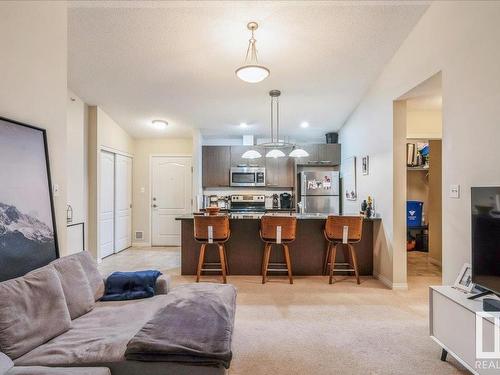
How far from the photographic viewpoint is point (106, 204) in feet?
18.4

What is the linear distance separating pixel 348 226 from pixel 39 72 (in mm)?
3609

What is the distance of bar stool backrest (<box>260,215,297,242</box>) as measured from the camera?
3.85m

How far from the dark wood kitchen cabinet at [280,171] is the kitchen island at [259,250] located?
2.18 meters

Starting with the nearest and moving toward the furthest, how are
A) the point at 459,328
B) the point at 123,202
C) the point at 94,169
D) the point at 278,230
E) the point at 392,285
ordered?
the point at 459,328
the point at 392,285
the point at 278,230
the point at 94,169
the point at 123,202

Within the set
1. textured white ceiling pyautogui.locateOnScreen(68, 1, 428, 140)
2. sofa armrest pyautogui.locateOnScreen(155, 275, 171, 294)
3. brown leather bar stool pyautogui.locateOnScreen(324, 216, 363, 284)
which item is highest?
textured white ceiling pyautogui.locateOnScreen(68, 1, 428, 140)

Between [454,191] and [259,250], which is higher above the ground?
[454,191]

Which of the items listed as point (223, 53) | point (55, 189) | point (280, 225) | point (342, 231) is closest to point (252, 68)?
point (223, 53)

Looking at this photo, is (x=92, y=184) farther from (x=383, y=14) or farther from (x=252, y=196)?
(x=383, y=14)

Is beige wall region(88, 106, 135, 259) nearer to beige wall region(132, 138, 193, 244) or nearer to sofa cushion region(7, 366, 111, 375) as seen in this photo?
beige wall region(132, 138, 193, 244)

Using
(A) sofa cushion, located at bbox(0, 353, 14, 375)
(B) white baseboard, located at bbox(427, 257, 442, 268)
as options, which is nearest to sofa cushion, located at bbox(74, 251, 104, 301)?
(A) sofa cushion, located at bbox(0, 353, 14, 375)

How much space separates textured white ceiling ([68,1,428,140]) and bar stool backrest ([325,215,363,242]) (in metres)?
2.09

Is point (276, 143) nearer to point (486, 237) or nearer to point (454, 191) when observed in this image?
point (454, 191)

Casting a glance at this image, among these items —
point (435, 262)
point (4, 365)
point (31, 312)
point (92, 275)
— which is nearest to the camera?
point (4, 365)
